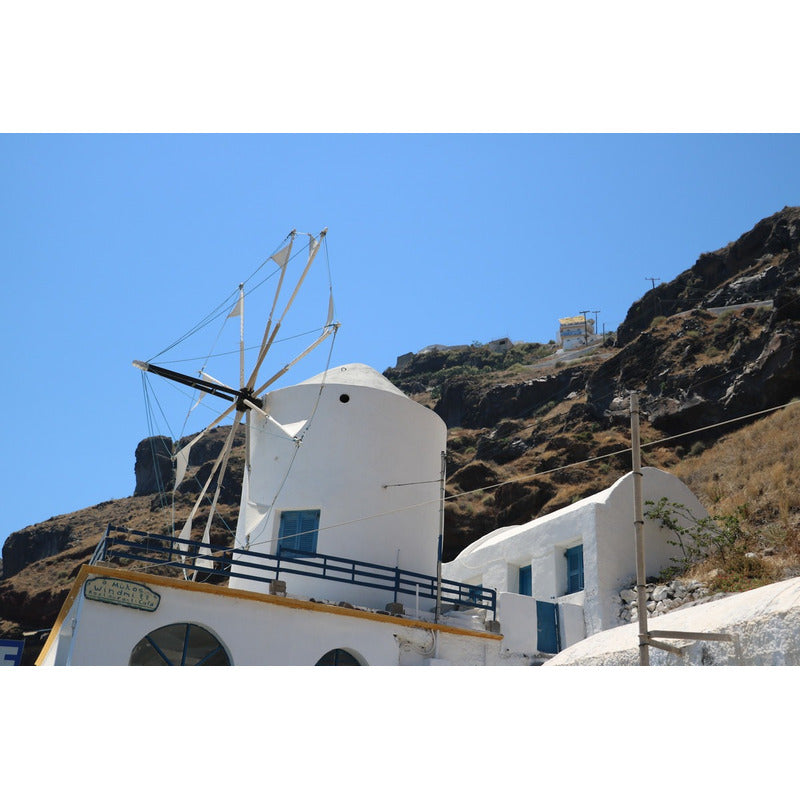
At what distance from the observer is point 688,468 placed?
32.8 m

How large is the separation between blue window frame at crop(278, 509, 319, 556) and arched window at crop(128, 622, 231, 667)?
3240mm

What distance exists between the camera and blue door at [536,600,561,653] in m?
16.0

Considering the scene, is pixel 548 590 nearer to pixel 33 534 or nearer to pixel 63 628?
pixel 63 628

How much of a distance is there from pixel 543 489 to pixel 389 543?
19920mm

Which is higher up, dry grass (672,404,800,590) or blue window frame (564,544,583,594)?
dry grass (672,404,800,590)

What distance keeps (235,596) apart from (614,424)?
2908 cm

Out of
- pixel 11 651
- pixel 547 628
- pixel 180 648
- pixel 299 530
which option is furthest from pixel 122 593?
pixel 547 628

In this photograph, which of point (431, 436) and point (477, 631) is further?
point (431, 436)

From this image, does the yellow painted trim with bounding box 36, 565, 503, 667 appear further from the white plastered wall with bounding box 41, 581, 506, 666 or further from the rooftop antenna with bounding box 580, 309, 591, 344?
the rooftop antenna with bounding box 580, 309, 591, 344

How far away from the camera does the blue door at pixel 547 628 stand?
52.6ft

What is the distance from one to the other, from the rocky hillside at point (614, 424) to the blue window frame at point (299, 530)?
27.7 feet

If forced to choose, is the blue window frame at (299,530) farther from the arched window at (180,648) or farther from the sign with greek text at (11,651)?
the sign with greek text at (11,651)

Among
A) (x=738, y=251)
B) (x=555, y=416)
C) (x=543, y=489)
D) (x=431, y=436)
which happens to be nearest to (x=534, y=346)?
(x=738, y=251)

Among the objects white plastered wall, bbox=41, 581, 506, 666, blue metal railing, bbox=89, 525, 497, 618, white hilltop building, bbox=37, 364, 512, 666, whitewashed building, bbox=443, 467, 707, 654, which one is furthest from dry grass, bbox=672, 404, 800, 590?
white plastered wall, bbox=41, 581, 506, 666
